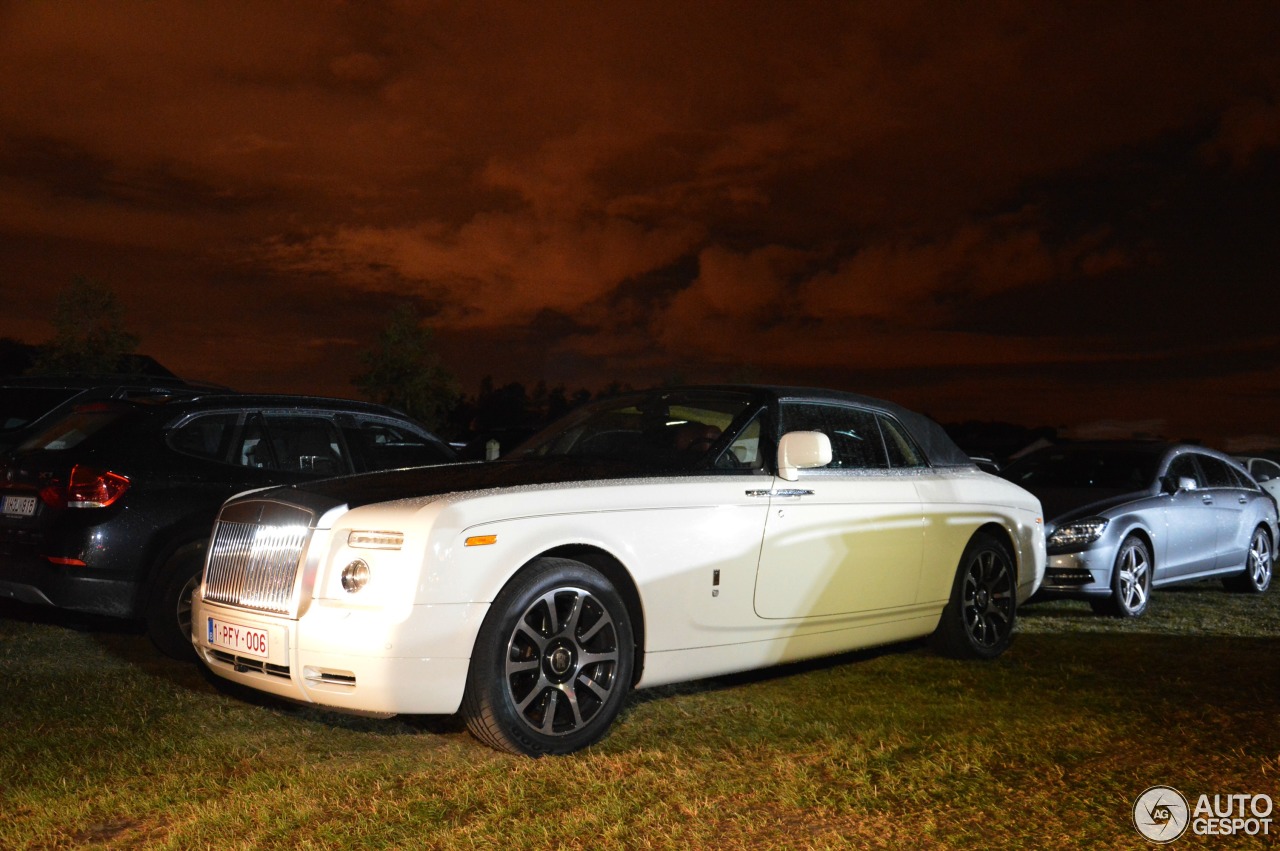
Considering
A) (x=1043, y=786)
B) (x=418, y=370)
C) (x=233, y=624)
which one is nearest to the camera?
(x=1043, y=786)

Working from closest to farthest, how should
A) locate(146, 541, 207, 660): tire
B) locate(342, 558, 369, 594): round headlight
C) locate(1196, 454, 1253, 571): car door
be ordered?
1. locate(342, 558, 369, 594): round headlight
2. locate(146, 541, 207, 660): tire
3. locate(1196, 454, 1253, 571): car door

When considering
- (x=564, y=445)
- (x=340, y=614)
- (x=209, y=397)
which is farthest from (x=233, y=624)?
(x=209, y=397)

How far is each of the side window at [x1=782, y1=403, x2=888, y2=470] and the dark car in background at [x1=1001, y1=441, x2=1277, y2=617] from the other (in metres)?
3.34

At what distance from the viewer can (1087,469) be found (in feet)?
36.1

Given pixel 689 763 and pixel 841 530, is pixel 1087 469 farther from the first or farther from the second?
pixel 689 763

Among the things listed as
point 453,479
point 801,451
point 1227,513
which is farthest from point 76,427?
point 1227,513

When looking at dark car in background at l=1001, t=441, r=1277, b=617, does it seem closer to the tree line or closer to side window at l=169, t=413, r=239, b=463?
side window at l=169, t=413, r=239, b=463

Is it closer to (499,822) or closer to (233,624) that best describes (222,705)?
(233,624)

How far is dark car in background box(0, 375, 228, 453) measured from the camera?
9328 millimetres

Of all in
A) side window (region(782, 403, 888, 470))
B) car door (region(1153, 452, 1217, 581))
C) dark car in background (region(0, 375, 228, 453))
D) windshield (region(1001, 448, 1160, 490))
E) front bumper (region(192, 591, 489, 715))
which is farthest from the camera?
windshield (region(1001, 448, 1160, 490))

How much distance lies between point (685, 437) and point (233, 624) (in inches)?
91.8

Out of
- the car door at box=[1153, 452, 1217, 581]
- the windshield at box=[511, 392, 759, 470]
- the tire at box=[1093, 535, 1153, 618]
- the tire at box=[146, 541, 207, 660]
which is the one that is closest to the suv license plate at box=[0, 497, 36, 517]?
the tire at box=[146, 541, 207, 660]

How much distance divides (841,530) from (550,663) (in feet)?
6.26

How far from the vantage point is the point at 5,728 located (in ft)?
18.2
